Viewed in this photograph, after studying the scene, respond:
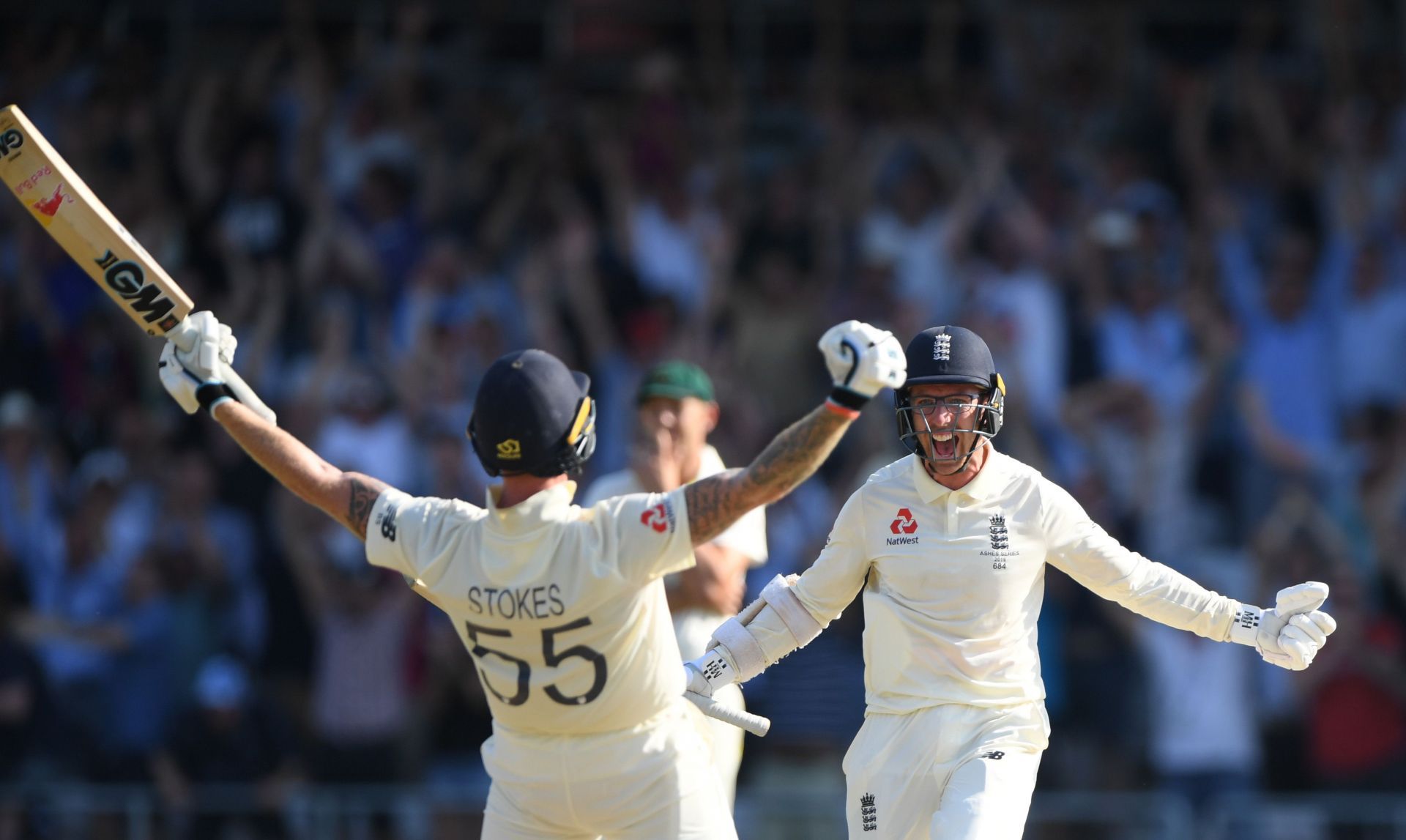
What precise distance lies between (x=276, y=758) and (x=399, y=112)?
530 centimetres

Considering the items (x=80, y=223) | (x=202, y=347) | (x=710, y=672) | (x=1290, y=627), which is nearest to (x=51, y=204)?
(x=80, y=223)

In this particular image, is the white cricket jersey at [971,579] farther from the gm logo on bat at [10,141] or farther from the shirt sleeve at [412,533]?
the gm logo on bat at [10,141]

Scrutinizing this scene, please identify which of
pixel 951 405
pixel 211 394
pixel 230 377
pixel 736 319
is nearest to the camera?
pixel 211 394

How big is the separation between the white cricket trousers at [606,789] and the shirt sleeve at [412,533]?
0.68m

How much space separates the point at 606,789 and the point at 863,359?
1.68 meters

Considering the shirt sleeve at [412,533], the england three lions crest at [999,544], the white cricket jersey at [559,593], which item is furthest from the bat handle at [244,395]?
the england three lions crest at [999,544]

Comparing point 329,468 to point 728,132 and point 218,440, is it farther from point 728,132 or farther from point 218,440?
point 728,132

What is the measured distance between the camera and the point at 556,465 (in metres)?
6.40

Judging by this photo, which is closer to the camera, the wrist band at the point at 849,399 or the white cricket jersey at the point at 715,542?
the wrist band at the point at 849,399

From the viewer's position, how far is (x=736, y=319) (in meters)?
13.8

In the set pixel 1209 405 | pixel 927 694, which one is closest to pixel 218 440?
pixel 1209 405

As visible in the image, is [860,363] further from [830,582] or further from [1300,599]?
[1300,599]

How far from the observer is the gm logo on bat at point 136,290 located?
23.8 feet

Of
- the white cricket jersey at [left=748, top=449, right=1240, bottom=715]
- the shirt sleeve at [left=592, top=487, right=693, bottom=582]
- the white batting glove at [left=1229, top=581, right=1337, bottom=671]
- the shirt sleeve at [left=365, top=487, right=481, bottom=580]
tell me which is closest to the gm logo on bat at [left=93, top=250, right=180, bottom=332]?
the shirt sleeve at [left=365, top=487, right=481, bottom=580]
